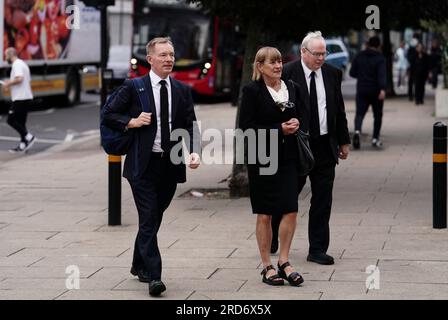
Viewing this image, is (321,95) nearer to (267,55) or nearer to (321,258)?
(267,55)

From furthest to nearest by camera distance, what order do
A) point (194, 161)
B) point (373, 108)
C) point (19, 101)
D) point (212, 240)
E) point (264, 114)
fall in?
point (19, 101) → point (373, 108) → point (212, 240) → point (264, 114) → point (194, 161)

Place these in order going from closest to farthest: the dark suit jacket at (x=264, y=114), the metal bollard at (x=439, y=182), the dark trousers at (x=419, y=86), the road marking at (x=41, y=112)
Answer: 1. the dark suit jacket at (x=264, y=114)
2. the metal bollard at (x=439, y=182)
3. the road marking at (x=41, y=112)
4. the dark trousers at (x=419, y=86)

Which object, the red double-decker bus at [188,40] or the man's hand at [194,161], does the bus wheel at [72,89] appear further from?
the man's hand at [194,161]

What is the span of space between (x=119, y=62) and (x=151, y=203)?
1142 inches

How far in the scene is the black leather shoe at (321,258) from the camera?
8414mm

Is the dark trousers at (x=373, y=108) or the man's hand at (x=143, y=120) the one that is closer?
the man's hand at (x=143, y=120)

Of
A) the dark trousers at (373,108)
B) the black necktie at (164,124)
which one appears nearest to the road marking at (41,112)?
the dark trousers at (373,108)

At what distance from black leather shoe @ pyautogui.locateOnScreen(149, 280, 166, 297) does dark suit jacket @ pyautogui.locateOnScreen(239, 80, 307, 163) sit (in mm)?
1227

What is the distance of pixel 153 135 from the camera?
7480 mm

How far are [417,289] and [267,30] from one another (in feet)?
20.3

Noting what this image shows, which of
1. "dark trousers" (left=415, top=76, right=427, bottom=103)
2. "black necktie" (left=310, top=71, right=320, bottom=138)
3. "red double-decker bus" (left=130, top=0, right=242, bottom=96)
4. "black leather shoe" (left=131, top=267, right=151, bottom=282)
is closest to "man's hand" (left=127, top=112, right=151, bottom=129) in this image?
"black leather shoe" (left=131, top=267, right=151, bottom=282)

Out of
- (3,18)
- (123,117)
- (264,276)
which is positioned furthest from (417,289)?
(3,18)

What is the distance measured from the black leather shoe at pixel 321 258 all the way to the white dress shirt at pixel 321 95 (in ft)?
3.05

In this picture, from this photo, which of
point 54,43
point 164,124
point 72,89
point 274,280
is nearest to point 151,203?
point 164,124
